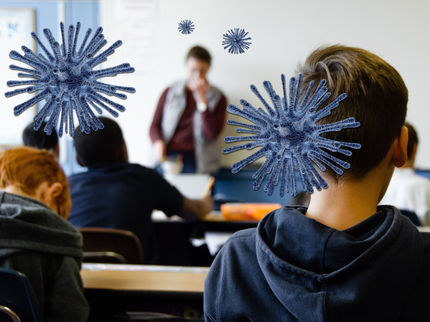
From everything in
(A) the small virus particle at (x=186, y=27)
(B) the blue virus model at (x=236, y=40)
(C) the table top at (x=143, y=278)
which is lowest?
(C) the table top at (x=143, y=278)

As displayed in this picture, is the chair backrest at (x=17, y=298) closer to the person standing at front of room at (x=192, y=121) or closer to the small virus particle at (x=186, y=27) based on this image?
the small virus particle at (x=186, y=27)

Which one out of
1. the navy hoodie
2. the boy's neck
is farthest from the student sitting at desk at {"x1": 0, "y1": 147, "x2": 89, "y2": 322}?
the boy's neck

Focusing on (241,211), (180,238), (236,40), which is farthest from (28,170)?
(180,238)

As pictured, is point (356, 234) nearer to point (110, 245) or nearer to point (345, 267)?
point (345, 267)

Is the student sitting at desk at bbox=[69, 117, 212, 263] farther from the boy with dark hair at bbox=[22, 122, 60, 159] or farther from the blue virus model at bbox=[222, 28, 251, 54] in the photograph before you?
the blue virus model at bbox=[222, 28, 251, 54]

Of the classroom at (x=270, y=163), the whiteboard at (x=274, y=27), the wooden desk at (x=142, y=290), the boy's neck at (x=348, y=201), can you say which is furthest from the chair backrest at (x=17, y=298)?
the boy's neck at (x=348, y=201)

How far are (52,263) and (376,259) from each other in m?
0.88

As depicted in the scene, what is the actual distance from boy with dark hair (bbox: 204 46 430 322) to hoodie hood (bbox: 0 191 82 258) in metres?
0.69

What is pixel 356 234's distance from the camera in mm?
642

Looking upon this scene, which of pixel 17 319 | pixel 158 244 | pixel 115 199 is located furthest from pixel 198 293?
pixel 158 244

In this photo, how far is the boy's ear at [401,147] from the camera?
63cm

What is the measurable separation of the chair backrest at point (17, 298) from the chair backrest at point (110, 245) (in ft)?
1.72

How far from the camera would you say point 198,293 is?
4.11 ft

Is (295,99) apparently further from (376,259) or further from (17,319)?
(17,319)
